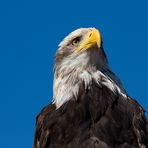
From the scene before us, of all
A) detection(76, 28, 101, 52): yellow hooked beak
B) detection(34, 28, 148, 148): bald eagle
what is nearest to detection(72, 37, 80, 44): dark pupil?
detection(34, 28, 148, 148): bald eagle

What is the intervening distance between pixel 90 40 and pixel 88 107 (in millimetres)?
1206

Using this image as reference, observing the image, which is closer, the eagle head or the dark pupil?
the eagle head

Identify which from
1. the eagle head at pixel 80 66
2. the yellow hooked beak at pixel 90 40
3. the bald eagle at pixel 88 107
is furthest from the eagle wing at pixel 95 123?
the yellow hooked beak at pixel 90 40

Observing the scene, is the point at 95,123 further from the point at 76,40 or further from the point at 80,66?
the point at 76,40

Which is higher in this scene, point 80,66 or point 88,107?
point 80,66

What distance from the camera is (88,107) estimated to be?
32.7 ft

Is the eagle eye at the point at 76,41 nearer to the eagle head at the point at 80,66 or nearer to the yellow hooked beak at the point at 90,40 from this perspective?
the eagle head at the point at 80,66

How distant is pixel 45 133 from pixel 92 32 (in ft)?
6.66

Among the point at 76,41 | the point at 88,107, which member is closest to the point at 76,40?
the point at 76,41

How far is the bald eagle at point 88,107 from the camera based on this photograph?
9562mm

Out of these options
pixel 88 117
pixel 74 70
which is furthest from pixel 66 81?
pixel 88 117

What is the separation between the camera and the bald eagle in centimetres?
956

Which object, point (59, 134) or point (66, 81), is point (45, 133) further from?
point (66, 81)

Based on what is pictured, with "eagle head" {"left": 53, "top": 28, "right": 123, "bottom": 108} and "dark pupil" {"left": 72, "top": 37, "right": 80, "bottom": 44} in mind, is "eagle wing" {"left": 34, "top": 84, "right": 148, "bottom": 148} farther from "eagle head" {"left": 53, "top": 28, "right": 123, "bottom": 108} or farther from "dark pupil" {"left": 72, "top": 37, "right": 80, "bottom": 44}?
"dark pupil" {"left": 72, "top": 37, "right": 80, "bottom": 44}
